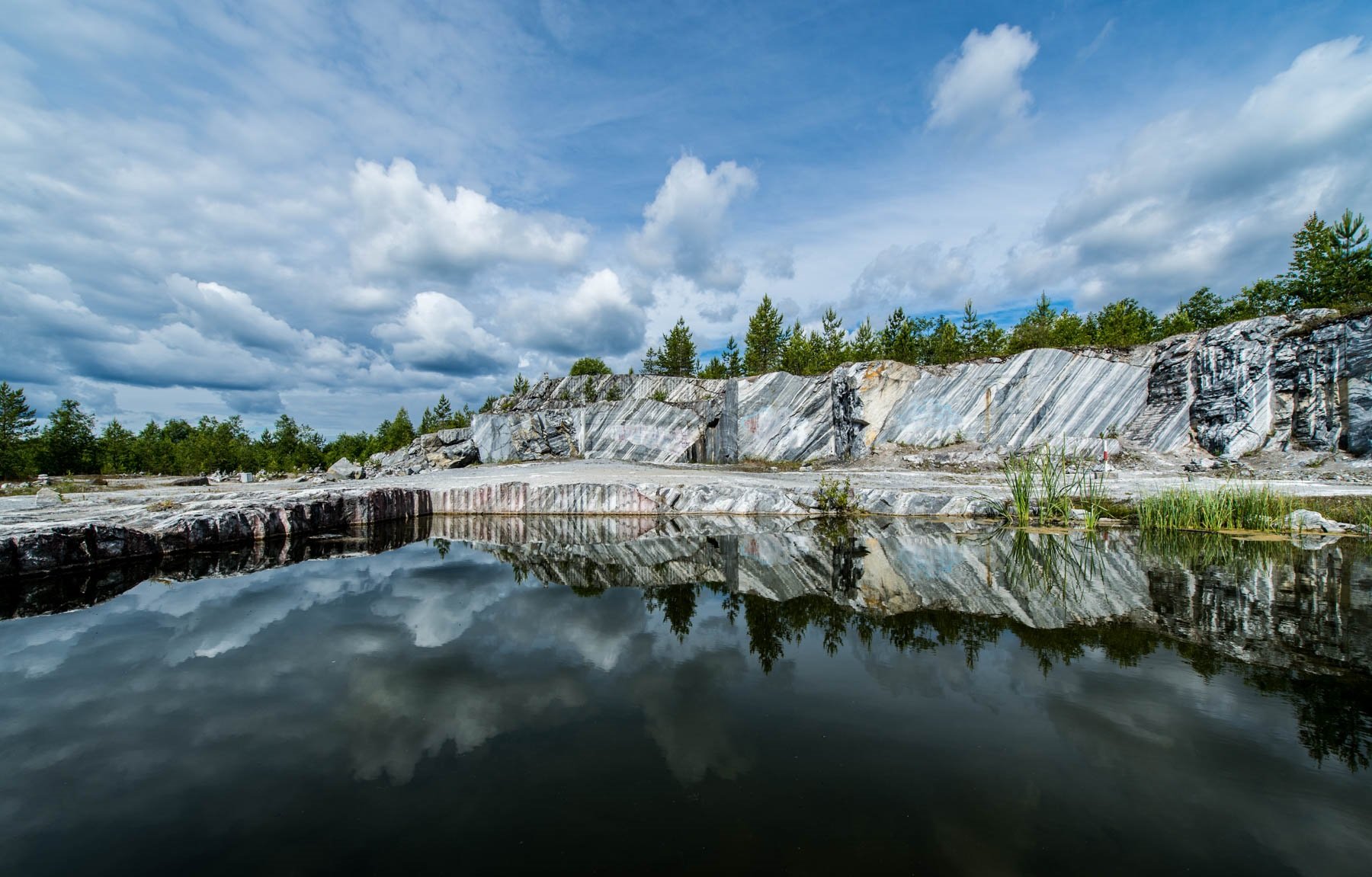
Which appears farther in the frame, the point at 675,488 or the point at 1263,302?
the point at 1263,302

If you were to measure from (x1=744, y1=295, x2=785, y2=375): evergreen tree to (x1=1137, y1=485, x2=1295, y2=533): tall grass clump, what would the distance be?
121 feet

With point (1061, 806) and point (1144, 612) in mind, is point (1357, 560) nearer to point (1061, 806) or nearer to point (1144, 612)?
point (1144, 612)

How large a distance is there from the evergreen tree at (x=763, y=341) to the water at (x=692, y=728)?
140ft

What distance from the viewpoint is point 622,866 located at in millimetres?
2705

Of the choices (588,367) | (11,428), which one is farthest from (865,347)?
(11,428)

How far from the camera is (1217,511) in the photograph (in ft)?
40.6

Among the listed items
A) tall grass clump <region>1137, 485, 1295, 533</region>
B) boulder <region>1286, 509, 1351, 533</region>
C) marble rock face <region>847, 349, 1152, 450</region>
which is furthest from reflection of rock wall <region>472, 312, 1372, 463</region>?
boulder <region>1286, 509, 1351, 533</region>

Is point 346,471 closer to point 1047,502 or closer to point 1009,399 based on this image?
point 1047,502

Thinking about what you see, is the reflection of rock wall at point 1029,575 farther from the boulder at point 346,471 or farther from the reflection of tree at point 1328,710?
the boulder at point 346,471

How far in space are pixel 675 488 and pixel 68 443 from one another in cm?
4839

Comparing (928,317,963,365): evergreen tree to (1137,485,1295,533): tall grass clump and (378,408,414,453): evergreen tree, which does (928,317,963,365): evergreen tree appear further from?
(378,408,414,453): evergreen tree

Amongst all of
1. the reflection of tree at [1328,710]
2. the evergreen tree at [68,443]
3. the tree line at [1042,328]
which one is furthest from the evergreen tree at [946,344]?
the evergreen tree at [68,443]

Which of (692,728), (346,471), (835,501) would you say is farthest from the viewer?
(346,471)

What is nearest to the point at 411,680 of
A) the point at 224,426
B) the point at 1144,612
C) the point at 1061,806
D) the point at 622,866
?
the point at 622,866
